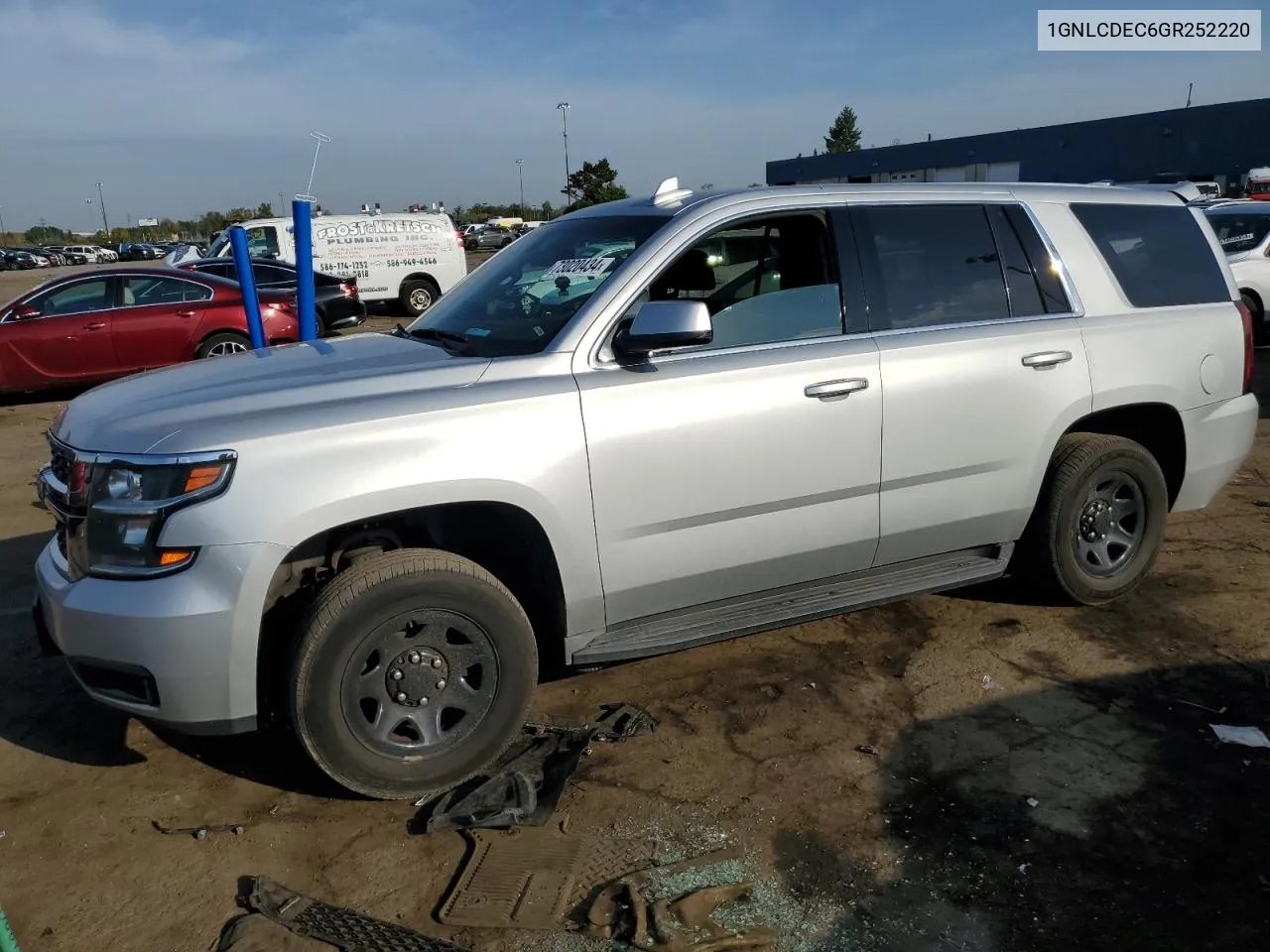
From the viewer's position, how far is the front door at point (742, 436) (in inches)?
133

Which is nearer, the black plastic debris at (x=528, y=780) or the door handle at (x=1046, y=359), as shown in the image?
the black plastic debris at (x=528, y=780)

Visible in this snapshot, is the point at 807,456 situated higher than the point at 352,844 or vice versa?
the point at 807,456

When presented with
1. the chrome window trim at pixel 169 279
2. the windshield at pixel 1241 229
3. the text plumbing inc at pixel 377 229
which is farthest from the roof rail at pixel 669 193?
the text plumbing inc at pixel 377 229

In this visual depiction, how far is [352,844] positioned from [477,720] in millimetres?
535

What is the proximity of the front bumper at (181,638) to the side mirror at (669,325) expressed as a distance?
52.5 inches

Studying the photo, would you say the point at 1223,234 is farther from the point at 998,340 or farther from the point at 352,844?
the point at 352,844

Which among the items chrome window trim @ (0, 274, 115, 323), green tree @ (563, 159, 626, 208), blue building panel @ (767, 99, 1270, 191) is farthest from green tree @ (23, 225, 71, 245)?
chrome window trim @ (0, 274, 115, 323)

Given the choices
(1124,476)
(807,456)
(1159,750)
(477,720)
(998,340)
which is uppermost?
(998,340)

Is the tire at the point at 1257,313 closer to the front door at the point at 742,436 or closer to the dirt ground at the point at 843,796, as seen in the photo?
the dirt ground at the point at 843,796

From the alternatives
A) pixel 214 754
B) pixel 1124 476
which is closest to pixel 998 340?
pixel 1124 476

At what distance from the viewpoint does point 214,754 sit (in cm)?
366

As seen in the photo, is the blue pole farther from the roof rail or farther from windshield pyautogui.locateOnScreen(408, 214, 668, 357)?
the roof rail

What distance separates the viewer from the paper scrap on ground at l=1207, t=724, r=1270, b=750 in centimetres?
351

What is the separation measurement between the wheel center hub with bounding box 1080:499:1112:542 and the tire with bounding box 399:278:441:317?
16.0 metres
